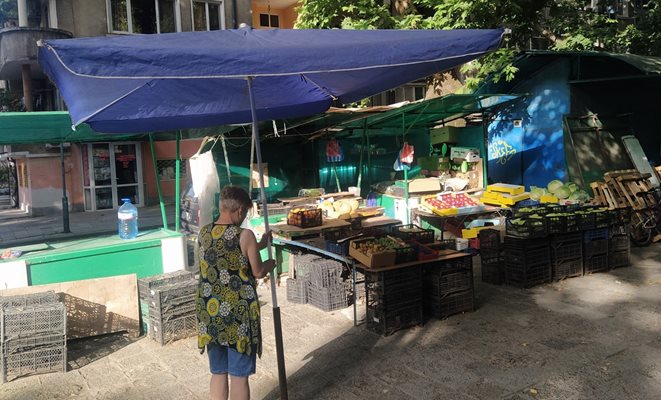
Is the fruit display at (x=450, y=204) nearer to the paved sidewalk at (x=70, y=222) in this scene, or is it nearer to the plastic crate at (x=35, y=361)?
the paved sidewalk at (x=70, y=222)

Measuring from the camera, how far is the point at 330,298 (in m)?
6.66

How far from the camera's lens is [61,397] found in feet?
15.0

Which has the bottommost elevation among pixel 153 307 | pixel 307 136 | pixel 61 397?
pixel 61 397

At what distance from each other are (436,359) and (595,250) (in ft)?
13.2

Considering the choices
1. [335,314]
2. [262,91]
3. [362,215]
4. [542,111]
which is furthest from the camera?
[542,111]

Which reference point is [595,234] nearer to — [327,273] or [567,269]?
[567,269]

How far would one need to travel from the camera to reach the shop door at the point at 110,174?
1911 cm

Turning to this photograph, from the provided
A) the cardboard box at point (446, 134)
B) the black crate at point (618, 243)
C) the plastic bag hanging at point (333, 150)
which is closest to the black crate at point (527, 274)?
the black crate at point (618, 243)

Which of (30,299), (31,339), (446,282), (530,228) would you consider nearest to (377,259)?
(446,282)

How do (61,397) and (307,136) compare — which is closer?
(61,397)

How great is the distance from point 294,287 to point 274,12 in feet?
64.5

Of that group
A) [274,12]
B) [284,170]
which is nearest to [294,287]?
[284,170]

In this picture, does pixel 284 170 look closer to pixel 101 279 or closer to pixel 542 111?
pixel 542 111

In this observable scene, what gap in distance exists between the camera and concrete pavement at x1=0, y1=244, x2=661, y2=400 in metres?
4.46
